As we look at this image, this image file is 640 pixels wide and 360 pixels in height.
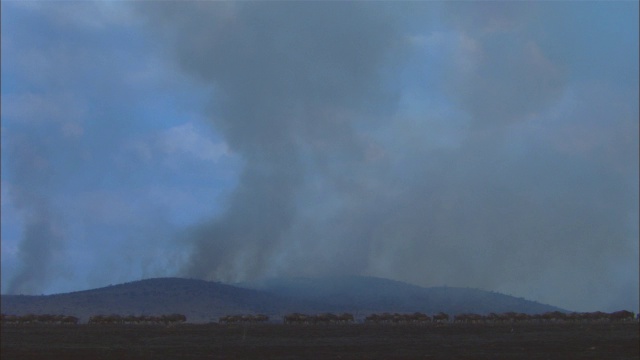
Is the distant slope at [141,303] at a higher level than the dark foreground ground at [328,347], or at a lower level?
higher

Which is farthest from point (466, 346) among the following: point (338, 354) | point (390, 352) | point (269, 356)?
point (269, 356)

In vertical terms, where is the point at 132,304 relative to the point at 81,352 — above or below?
above

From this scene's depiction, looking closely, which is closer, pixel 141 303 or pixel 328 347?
pixel 328 347

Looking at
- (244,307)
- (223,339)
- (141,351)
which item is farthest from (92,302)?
(141,351)

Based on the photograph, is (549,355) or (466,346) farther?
(466,346)

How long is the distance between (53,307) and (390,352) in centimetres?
13735

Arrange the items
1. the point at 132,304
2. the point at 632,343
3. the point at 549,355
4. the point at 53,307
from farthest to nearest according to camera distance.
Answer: the point at 132,304 < the point at 53,307 < the point at 632,343 < the point at 549,355

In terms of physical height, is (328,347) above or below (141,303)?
below

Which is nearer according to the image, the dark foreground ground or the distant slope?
the dark foreground ground

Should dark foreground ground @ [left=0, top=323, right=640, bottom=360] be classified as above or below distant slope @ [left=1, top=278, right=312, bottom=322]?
below

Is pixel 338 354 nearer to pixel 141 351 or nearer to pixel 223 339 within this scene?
pixel 141 351

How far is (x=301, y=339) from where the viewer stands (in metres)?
59.8

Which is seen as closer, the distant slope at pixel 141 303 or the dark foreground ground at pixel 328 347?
the dark foreground ground at pixel 328 347

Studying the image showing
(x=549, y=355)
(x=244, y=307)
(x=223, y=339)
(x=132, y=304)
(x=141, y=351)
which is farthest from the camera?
(x=244, y=307)
